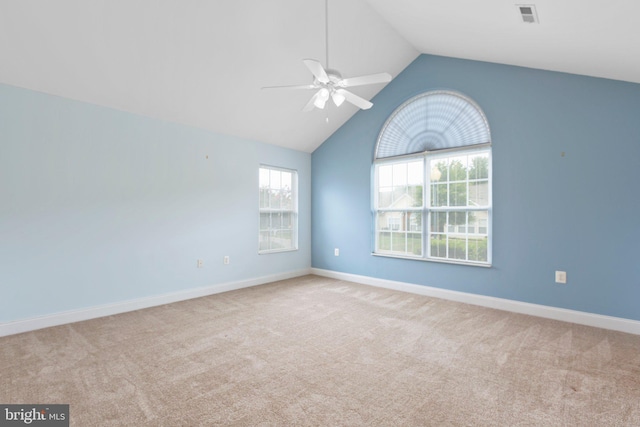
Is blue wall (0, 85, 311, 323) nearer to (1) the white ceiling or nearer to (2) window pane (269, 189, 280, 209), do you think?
(1) the white ceiling

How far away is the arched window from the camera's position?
4133 millimetres

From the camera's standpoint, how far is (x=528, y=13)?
7.96ft

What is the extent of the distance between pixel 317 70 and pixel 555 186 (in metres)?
3.00

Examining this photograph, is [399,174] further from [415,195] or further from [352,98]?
[352,98]

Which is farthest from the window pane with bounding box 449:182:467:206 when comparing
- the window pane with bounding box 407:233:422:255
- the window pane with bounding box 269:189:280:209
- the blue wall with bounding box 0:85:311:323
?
the blue wall with bounding box 0:85:311:323

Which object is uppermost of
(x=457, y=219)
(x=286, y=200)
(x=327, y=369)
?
(x=286, y=200)

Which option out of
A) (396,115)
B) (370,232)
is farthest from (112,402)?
(396,115)

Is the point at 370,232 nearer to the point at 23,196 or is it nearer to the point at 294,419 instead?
the point at 294,419

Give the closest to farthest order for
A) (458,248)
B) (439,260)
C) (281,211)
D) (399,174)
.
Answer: (458,248) → (439,260) → (399,174) → (281,211)

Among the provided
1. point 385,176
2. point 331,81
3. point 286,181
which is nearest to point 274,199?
point 286,181

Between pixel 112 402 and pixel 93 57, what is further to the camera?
pixel 93 57

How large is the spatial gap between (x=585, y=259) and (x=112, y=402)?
14.6 ft

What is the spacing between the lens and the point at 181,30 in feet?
10.1

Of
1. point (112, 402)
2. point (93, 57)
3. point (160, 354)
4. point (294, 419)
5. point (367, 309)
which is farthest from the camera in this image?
Result: point (367, 309)
